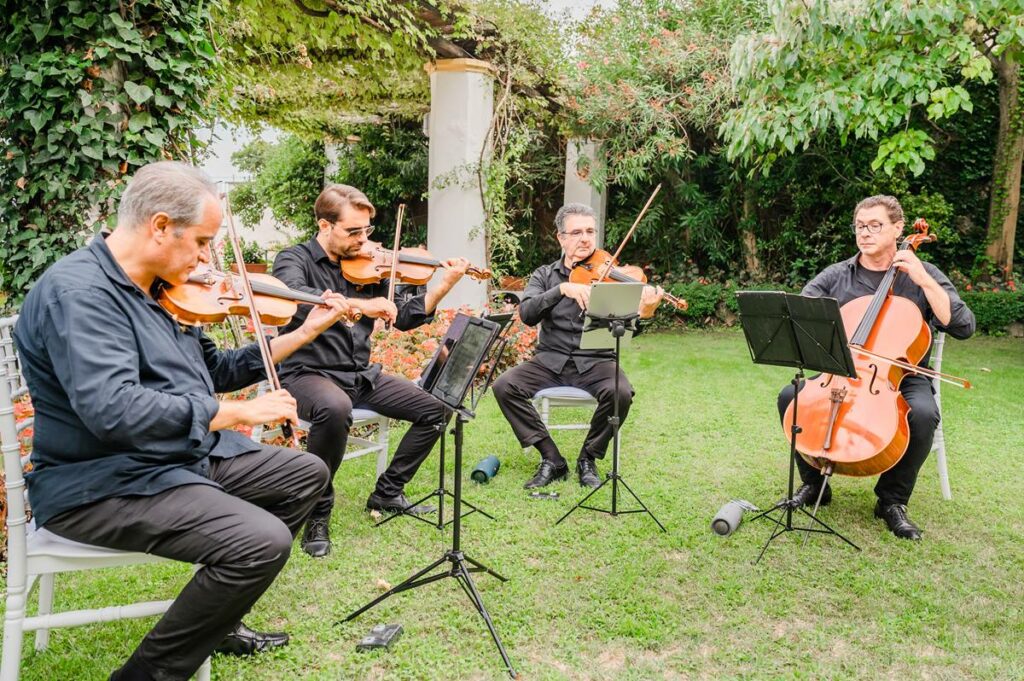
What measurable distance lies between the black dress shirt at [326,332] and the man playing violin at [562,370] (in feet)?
2.82

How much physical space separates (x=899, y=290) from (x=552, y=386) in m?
1.79

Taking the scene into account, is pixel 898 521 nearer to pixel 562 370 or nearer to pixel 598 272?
pixel 562 370

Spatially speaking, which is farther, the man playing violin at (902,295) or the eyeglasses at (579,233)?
the eyeglasses at (579,233)

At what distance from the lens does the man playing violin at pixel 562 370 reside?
403 cm

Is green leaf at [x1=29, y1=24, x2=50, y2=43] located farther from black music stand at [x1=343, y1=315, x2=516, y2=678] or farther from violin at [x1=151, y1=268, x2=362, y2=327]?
black music stand at [x1=343, y1=315, x2=516, y2=678]

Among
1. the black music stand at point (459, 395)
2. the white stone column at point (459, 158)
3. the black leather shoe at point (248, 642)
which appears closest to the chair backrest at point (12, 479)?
the black leather shoe at point (248, 642)

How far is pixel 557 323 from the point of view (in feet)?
13.9

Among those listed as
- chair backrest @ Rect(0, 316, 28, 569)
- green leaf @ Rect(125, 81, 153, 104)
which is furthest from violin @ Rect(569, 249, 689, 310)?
chair backrest @ Rect(0, 316, 28, 569)

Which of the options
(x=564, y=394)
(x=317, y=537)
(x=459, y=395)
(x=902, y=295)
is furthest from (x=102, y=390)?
(x=902, y=295)

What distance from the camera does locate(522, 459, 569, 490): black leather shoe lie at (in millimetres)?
3953

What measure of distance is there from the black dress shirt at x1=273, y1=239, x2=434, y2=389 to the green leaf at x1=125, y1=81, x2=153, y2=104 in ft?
3.59

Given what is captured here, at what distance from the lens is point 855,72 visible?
18.8ft

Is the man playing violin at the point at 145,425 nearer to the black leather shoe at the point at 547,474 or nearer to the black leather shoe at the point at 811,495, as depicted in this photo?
the black leather shoe at the point at 547,474

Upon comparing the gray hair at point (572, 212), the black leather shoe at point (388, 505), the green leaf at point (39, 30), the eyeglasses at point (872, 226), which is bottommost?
the black leather shoe at point (388, 505)
